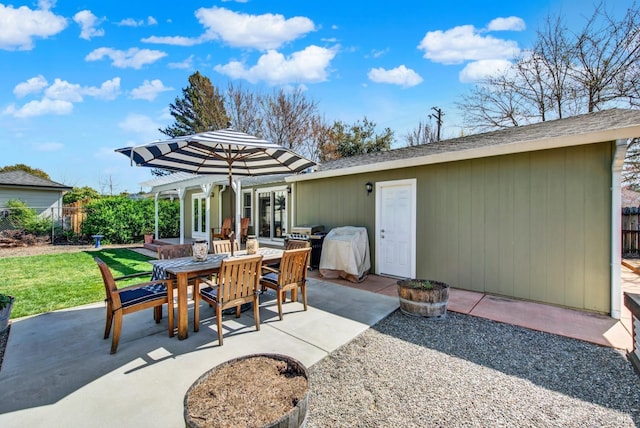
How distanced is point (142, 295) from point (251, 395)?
2.40 metres

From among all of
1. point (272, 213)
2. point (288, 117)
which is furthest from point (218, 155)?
point (288, 117)

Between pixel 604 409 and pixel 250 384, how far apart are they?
2649 mm

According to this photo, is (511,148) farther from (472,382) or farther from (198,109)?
(198,109)

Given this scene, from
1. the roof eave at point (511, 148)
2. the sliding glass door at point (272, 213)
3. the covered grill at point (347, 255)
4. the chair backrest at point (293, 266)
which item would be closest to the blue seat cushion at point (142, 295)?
the chair backrest at point (293, 266)

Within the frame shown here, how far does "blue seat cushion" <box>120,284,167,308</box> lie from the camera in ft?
10.3

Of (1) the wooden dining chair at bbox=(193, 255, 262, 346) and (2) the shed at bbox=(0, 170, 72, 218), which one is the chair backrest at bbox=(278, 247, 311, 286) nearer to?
(1) the wooden dining chair at bbox=(193, 255, 262, 346)

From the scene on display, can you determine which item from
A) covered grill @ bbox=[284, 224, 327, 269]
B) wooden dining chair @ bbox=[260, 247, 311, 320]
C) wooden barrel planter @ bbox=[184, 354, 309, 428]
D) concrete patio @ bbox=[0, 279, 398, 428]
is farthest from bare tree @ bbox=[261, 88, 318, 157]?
wooden barrel planter @ bbox=[184, 354, 309, 428]

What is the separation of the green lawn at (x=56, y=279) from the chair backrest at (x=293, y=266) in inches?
129

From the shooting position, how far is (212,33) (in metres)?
9.42

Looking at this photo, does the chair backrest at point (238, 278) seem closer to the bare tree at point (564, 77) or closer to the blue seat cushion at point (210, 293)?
the blue seat cushion at point (210, 293)

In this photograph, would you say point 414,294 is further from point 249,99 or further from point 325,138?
point 249,99

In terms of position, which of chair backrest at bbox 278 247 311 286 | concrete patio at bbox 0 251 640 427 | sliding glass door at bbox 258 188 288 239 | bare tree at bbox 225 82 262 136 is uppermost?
bare tree at bbox 225 82 262 136

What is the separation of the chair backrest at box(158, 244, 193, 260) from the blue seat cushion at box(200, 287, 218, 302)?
1303 millimetres

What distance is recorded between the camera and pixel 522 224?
4688mm
